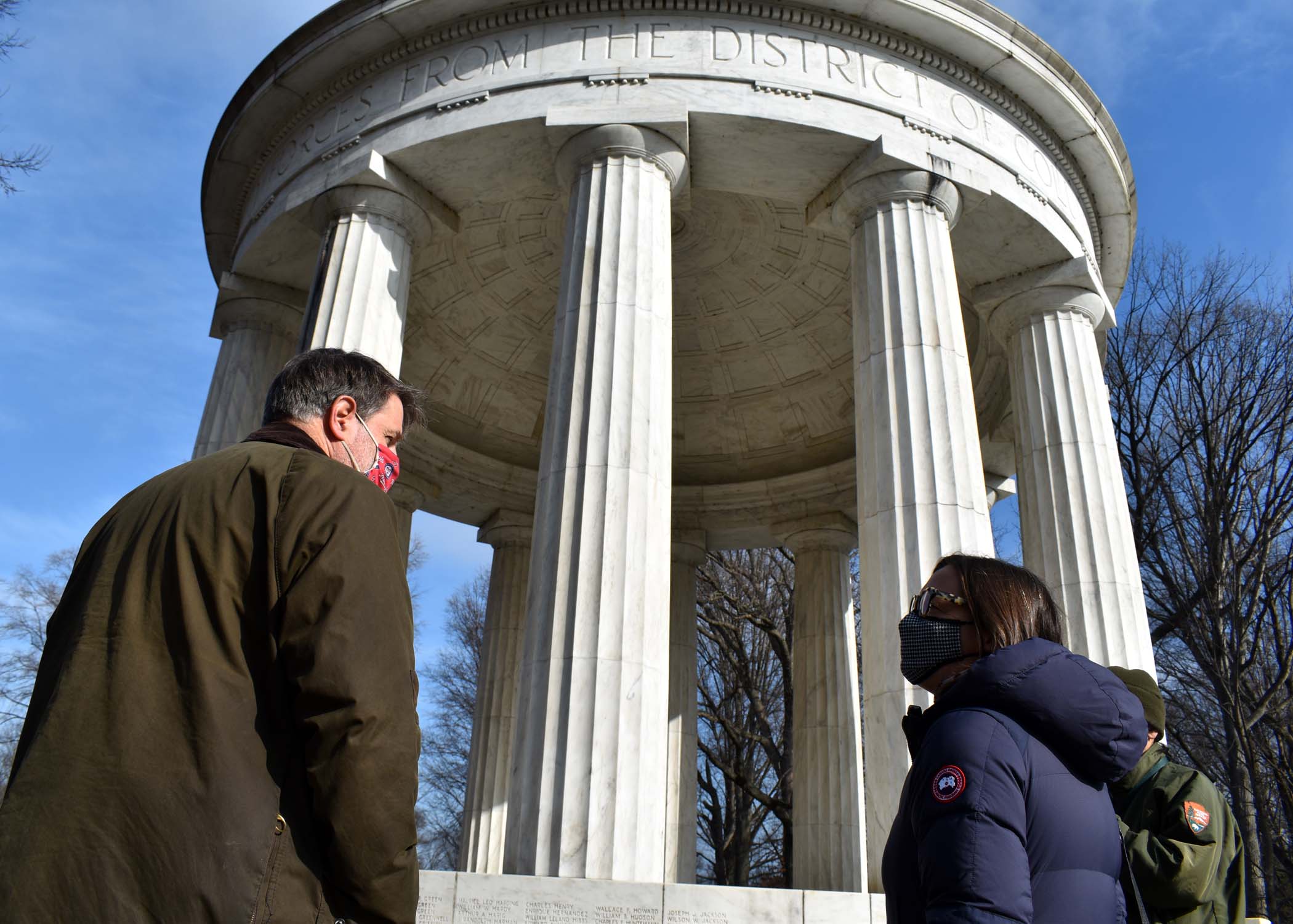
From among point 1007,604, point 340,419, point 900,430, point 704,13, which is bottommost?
point 1007,604

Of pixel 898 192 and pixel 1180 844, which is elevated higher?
pixel 898 192

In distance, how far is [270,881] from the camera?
11.4ft

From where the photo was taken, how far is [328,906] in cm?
361

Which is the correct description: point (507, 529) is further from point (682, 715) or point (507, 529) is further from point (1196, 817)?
point (1196, 817)

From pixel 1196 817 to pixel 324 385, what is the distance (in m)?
5.62

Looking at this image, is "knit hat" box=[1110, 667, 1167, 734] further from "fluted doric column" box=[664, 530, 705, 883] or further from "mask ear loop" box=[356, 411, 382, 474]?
"fluted doric column" box=[664, 530, 705, 883]

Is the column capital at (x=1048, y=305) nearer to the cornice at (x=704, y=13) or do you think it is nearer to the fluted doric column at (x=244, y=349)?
the cornice at (x=704, y=13)

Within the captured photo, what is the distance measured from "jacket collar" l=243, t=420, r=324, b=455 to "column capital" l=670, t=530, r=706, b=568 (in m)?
29.3

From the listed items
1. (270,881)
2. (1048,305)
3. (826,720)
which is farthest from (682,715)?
(270,881)

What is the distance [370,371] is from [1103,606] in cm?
1821

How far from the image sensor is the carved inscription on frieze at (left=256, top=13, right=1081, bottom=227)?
19.7 meters

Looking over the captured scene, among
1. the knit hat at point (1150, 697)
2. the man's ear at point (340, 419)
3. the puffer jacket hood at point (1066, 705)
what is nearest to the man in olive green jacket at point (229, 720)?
the man's ear at point (340, 419)

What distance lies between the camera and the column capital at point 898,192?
1950 cm

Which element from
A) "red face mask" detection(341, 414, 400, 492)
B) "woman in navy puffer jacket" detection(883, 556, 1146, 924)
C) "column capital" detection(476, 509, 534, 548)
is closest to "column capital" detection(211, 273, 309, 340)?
"column capital" detection(476, 509, 534, 548)
